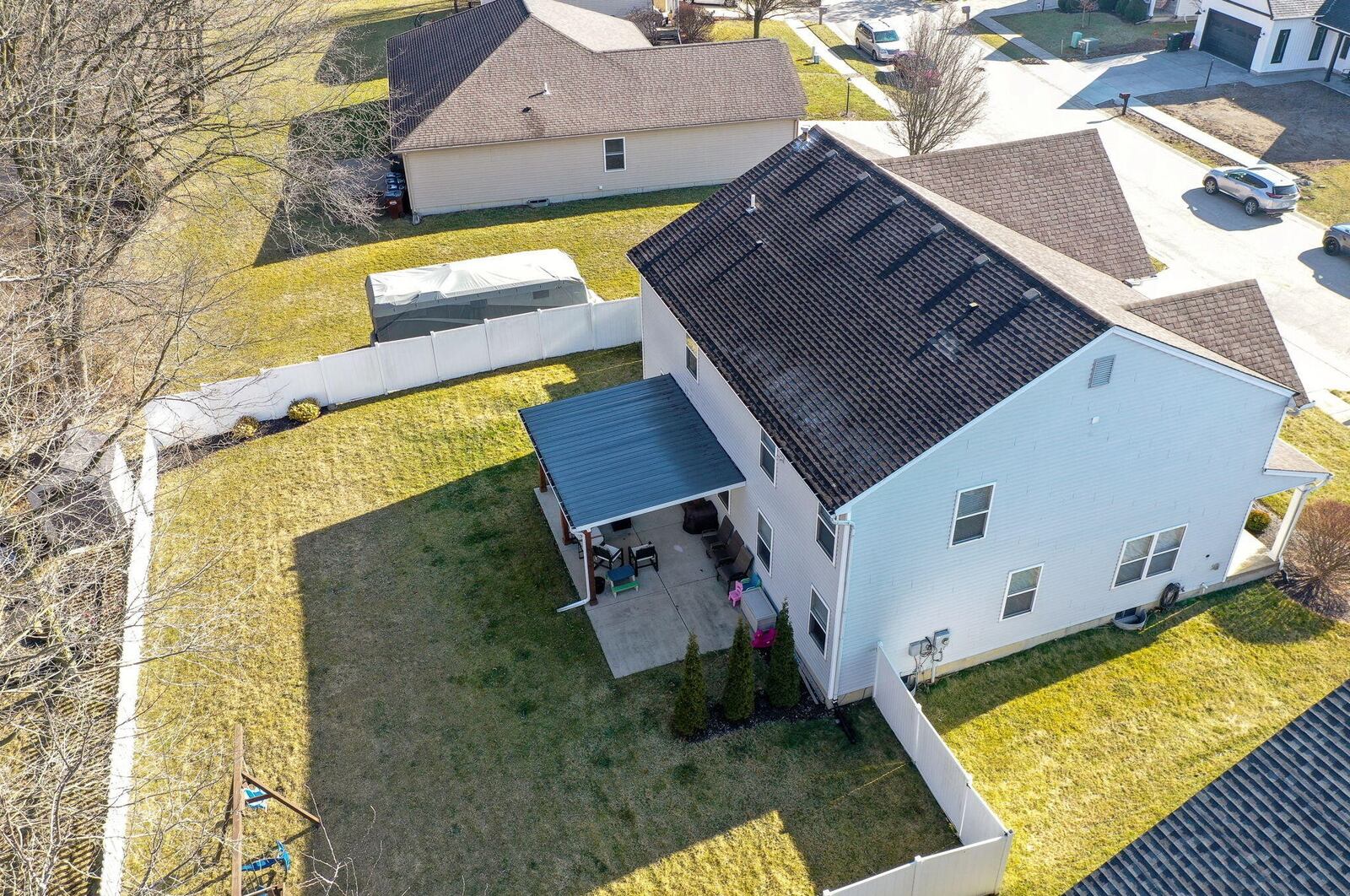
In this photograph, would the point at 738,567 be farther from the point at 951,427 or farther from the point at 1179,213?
the point at 1179,213

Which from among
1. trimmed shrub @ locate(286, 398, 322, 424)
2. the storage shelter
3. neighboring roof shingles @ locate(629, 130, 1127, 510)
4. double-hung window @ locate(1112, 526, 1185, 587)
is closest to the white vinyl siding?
the storage shelter

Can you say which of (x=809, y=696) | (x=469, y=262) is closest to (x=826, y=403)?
(x=809, y=696)

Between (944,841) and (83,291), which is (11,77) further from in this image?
(944,841)

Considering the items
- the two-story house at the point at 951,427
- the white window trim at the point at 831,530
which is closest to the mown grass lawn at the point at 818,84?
the two-story house at the point at 951,427

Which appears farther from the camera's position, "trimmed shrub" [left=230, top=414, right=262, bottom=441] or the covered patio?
"trimmed shrub" [left=230, top=414, right=262, bottom=441]

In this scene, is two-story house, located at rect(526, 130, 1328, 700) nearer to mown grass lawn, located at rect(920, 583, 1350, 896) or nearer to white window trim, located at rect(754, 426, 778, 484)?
white window trim, located at rect(754, 426, 778, 484)

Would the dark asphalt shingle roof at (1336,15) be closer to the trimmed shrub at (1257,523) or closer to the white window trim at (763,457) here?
the trimmed shrub at (1257,523)
